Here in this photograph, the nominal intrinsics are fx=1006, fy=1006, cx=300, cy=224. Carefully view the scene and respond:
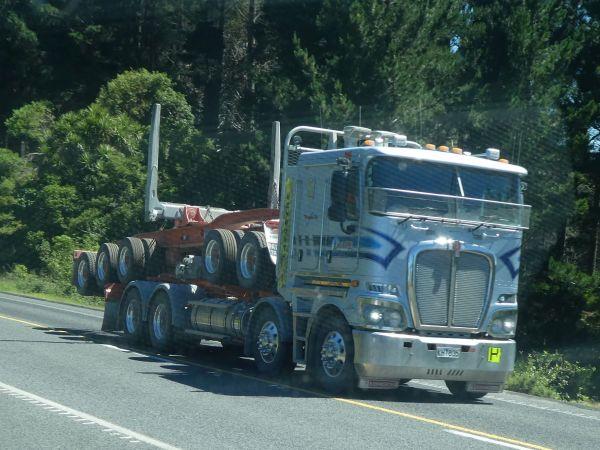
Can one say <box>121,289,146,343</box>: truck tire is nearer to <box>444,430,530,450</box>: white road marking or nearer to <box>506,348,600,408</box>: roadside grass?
<box>506,348,600,408</box>: roadside grass

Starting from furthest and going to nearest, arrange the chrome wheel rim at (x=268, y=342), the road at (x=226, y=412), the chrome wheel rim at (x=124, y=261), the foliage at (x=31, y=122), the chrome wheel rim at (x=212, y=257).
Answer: the foliage at (x=31, y=122), the chrome wheel rim at (x=124, y=261), the chrome wheel rim at (x=212, y=257), the chrome wheel rim at (x=268, y=342), the road at (x=226, y=412)

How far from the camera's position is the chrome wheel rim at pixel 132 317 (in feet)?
59.4

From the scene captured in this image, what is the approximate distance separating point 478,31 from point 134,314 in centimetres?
1775

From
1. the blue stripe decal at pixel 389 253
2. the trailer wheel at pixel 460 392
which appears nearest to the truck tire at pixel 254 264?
the blue stripe decal at pixel 389 253

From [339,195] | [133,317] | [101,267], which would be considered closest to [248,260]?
[339,195]

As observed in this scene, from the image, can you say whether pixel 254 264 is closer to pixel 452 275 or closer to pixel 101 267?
pixel 452 275

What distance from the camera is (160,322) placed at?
1730cm

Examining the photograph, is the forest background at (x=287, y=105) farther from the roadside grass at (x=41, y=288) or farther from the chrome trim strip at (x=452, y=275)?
the chrome trim strip at (x=452, y=275)

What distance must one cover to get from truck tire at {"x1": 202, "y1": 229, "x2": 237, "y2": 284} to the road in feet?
4.59

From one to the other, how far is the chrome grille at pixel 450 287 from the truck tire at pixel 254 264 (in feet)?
9.71

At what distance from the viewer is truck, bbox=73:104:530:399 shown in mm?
12188

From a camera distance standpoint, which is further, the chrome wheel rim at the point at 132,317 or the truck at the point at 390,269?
the chrome wheel rim at the point at 132,317

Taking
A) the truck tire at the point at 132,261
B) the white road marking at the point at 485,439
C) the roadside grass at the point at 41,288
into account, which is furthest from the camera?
the roadside grass at the point at 41,288

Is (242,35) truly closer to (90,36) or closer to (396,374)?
(90,36)
